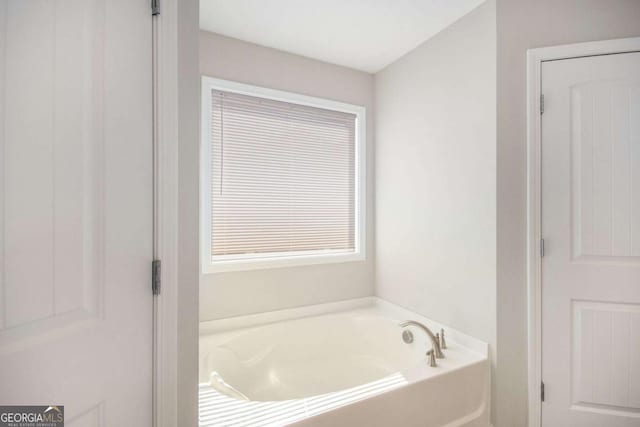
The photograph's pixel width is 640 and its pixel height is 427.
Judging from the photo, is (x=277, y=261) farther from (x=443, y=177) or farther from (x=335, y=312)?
(x=443, y=177)

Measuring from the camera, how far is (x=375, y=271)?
2.79 metres

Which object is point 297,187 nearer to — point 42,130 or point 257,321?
point 257,321

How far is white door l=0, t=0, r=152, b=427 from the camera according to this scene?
61 cm

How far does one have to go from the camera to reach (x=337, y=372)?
7.46ft

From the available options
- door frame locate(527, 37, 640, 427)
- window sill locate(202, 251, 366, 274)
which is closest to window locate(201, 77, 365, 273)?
window sill locate(202, 251, 366, 274)

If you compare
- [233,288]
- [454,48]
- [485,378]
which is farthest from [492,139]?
[233,288]

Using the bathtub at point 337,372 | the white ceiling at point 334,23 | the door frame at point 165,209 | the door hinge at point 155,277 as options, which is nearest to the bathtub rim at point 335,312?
the bathtub at point 337,372

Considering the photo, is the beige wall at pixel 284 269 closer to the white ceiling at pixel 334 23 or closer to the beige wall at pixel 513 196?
the white ceiling at pixel 334 23

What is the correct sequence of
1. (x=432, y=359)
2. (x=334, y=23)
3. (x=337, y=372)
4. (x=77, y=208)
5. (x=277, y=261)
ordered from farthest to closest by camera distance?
1. (x=277, y=261)
2. (x=337, y=372)
3. (x=334, y=23)
4. (x=432, y=359)
5. (x=77, y=208)

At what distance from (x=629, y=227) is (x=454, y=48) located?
1.39 meters

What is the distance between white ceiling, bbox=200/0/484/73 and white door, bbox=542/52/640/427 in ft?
2.61

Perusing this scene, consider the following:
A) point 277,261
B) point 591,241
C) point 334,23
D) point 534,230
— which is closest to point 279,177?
point 277,261

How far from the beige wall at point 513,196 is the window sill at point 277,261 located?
1204 millimetres

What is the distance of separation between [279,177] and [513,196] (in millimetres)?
1546
